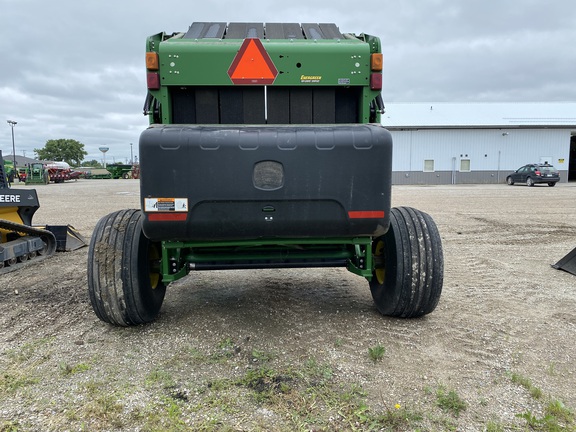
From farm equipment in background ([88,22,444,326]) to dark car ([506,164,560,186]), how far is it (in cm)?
2667

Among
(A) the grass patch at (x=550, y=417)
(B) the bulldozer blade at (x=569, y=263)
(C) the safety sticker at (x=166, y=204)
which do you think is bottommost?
(A) the grass patch at (x=550, y=417)

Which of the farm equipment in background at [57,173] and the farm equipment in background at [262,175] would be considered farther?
the farm equipment in background at [57,173]

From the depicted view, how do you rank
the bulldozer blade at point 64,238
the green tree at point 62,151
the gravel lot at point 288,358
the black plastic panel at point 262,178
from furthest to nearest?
1. the green tree at point 62,151
2. the bulldozer blade at point 64,238
3. the black plastic panel at point 262,178
4. the gravel lot at point 288,358

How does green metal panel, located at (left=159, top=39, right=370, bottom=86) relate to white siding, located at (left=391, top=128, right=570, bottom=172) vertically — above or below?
below

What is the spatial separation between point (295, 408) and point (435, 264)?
174 cm

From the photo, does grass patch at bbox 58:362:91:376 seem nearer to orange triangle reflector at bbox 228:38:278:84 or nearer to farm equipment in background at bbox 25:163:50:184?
orange triangle reflector at bbox 228:38:278:84

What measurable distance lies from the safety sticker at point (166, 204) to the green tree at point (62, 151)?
294ft

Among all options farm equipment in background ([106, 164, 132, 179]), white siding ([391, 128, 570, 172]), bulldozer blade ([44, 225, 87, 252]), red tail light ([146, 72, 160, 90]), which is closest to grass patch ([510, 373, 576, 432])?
red tail light ([146, 72, 160, 90])

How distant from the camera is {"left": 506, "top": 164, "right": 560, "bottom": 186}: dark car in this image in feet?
84.8

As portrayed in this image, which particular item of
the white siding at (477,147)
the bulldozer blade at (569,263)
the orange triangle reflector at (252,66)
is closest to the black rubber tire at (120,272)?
the orange triangle reflector at (252,66)

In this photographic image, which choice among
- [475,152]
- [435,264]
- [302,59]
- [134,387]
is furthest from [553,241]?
[475,152]

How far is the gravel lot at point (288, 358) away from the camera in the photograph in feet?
7.89

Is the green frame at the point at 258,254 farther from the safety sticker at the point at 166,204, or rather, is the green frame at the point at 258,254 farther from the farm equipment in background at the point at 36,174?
the farm equipment in background at the point at 36,174

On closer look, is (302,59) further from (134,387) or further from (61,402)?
(61,402)
